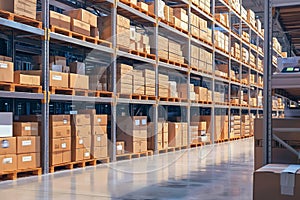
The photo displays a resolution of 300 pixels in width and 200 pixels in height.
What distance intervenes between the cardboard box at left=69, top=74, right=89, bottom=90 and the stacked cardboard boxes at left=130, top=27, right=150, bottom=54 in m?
1.75

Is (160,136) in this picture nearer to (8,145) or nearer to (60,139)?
(60,139)

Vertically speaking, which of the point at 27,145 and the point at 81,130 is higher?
the point at 81,130

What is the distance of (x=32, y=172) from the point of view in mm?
6461

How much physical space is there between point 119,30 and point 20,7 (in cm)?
260

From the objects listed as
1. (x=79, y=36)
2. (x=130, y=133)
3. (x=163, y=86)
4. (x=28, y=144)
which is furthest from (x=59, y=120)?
(x=163, y=86)

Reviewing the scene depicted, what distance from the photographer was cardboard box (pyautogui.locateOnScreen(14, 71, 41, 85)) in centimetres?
618

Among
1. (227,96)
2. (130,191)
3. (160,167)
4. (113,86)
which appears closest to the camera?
(130,191)

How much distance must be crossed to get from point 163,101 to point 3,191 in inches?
217

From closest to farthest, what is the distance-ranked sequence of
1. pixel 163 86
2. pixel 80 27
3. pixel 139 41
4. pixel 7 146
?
pixel 7 146
pixel 80 27
pixel 139 41
pixel 163 86

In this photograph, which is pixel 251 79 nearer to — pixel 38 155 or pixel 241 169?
pixel 241 169

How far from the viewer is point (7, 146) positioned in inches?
234

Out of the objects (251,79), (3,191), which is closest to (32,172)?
(3,191)

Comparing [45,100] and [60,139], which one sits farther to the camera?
[60,139]

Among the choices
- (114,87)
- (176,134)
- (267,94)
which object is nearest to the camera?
(267,94)
